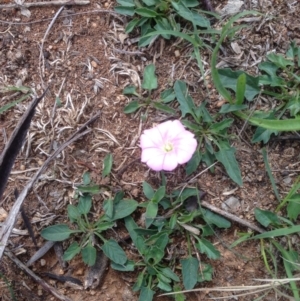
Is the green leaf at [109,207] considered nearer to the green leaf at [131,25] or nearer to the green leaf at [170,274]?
the green leaf at [170,274]

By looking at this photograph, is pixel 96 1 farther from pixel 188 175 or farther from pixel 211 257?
pixel 211 257

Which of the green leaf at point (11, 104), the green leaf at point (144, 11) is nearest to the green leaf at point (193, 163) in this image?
the green leaf at point (144, 11)

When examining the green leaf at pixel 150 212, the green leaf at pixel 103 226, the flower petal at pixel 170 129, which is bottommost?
the green leaf at pixel 103 226

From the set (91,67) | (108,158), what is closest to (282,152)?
(108,158)

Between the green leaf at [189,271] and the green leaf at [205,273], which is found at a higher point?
the green leaf at [189,271]

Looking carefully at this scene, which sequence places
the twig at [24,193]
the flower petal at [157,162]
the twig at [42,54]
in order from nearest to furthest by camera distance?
the twig at [24,193], the flower petal at [157,162], the twig at [42,54]

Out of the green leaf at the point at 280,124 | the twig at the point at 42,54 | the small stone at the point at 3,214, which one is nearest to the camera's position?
the green leaf at the point at 280,124

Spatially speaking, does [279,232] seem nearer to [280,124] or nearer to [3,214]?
[280,124]
